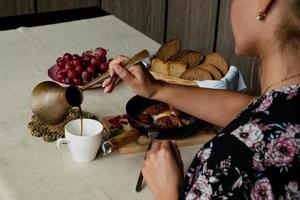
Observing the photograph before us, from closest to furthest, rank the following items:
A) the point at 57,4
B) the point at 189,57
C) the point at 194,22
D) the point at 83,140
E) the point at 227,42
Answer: the point at 83,140, the point at 189,57, the point at 227,42, the point at 194,22, the point at 57,4

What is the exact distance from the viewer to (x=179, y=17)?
3668 millimetres

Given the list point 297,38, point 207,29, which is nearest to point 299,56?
point 297,38

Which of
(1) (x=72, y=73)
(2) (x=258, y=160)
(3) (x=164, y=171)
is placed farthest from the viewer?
(1) (x=72, y=73)

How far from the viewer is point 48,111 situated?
1624 mm

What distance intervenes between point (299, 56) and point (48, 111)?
710mm

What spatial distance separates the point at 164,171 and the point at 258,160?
300mm

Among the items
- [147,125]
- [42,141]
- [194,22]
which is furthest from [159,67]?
[194,22]

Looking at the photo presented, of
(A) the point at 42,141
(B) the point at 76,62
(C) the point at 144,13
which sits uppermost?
(B) the point at 76,62

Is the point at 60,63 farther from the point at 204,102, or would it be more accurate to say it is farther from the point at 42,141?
the point at 204,102

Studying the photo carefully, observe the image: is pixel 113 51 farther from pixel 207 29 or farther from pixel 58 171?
pixel 207 29

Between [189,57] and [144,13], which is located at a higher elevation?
[189,57]

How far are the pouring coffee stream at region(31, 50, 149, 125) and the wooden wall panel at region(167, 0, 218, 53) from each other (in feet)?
6.05

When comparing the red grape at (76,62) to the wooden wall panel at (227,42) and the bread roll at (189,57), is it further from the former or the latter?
the wooden wall panel at (227,42)

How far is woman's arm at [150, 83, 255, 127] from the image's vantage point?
1679 mm
